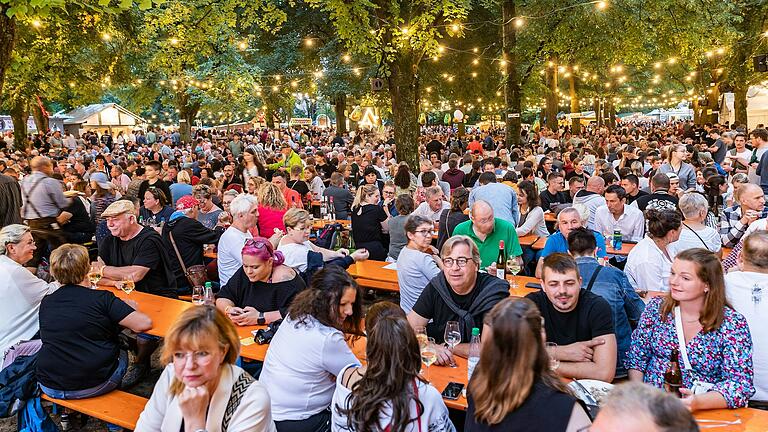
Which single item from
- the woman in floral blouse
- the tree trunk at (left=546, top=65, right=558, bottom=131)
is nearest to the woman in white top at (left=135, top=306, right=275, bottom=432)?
the woman in floral blouse

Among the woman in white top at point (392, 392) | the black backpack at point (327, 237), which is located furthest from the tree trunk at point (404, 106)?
the woman in white top at point (392, 392)

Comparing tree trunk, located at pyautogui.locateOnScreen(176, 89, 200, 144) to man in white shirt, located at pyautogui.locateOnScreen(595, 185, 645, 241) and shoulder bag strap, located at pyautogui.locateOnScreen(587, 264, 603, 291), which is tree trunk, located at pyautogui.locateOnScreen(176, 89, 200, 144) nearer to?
man in white shirt, located at pyautogui.locateOnScreen(595, 185, 645, 241)

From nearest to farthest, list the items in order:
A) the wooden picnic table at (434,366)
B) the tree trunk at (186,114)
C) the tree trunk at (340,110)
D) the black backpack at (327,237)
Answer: the wooden picnic table at (434,366) → the black backpack at (327,237) → the tree trunk at (186,114) → the tree trunk at (340,110)

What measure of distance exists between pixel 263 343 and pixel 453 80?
24291mm

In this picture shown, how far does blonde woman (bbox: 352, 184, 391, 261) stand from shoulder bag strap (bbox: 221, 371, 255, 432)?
15.5ft

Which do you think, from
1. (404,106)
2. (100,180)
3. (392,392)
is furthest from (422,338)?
(404,106)

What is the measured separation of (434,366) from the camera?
375 centimetres

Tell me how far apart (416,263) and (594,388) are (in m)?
2.05

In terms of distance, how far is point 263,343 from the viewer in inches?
168

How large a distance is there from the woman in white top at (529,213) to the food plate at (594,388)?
4.24m

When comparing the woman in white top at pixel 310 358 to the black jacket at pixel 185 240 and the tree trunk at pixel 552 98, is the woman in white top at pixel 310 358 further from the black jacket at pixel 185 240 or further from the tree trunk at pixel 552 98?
the tree trunk at pixel 552 98

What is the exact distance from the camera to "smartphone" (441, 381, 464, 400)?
3338mm

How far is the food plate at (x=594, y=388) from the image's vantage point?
306cm

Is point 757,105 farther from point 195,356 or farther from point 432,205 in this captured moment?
point 195,356
